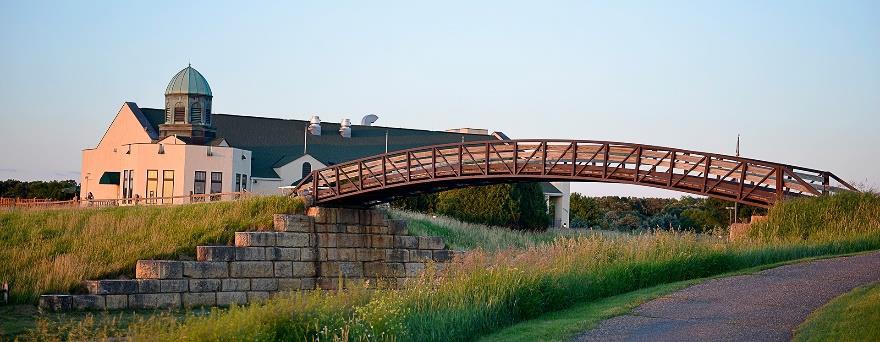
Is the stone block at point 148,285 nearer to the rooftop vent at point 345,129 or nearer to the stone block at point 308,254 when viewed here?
the stone block at point 308,254

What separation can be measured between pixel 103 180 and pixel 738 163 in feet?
112

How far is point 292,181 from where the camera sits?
2128 inches

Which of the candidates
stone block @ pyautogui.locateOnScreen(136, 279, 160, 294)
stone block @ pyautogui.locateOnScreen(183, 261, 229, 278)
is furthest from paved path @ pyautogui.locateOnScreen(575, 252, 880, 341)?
stone block @ pyautogui.locateOnScreen(183, 261, 229, 278)

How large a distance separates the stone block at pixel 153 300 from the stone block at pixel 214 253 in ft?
5.34

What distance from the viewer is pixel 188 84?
53.3 metres

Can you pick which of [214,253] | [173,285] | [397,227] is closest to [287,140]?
[397,227]

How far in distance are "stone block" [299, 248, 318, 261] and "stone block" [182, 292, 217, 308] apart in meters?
3.24

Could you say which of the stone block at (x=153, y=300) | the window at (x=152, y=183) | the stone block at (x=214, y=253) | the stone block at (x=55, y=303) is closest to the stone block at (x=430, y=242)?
the stone block at (x=214, y=253)

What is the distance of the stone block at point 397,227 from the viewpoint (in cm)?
3634

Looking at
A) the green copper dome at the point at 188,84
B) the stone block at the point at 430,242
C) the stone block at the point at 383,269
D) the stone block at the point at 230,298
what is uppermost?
the green copper dome at the point at 188,84

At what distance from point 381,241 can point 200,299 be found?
686 centimetres

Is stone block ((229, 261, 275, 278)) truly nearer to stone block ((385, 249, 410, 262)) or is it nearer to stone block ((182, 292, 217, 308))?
stone block ((182, 292, 217, 308))

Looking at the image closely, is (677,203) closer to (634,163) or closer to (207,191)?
(207,191)

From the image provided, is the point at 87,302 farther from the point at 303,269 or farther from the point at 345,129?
the point at 345,129
